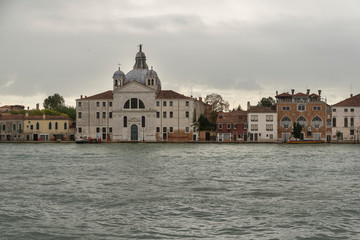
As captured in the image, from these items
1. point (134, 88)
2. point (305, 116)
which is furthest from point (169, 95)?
point (305, 116)

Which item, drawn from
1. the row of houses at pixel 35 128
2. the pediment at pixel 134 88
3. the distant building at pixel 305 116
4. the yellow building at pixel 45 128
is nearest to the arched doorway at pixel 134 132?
the pediment at pixel 134 88

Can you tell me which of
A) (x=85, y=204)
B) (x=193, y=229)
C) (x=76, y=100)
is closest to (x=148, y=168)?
(x=85, y=204)

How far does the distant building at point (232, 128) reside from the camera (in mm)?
61625

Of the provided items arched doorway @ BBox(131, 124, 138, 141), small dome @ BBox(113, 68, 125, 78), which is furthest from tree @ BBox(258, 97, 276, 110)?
arched doorway @ BBox(131, 124, 138, 141)

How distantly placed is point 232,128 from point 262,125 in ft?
11.9

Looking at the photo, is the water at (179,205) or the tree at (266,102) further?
the tree at (266,102)

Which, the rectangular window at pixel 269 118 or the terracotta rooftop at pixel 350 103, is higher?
the terracotta rooftop at pixel 350 103

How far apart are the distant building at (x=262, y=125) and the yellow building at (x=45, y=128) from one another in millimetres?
23992

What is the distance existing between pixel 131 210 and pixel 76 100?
5370 cm

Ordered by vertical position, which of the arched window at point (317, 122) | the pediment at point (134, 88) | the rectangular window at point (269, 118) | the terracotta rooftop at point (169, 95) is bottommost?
the arched window at point (317, 122)

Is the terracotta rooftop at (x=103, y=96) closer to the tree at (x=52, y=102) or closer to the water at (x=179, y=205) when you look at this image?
the tree at (x=52, y=102)

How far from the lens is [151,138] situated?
62.8 m

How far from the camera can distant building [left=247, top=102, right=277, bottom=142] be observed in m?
60.8

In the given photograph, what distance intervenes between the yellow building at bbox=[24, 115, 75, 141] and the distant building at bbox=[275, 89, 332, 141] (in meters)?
27.7
